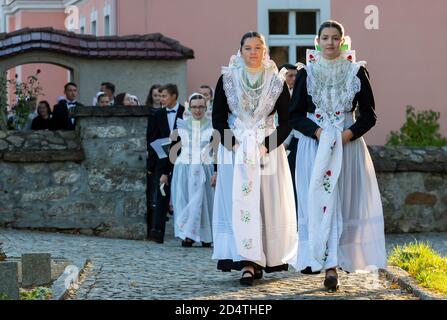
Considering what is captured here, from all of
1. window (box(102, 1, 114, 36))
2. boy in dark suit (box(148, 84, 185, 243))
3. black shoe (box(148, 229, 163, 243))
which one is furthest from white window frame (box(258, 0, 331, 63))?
black shoe (box(148, 229, 163, 243))

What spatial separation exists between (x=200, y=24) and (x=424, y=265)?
15045 mm

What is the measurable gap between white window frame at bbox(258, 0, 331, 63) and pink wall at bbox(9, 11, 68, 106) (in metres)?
8.36

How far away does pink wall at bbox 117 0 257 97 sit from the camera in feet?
80.8

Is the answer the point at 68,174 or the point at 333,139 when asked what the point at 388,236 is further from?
the point at 333,139

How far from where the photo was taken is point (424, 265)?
10.2 meters

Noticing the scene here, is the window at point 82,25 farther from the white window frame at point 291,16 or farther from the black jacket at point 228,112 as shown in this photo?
the black jacket at point 228,112

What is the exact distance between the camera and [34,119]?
18141 millimetres

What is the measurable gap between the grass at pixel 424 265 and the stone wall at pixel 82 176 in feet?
14.3

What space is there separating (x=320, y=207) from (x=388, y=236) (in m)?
6.02

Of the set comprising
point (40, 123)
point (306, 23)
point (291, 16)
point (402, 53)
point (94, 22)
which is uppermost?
point (94, 22)

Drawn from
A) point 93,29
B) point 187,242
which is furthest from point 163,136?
point 93,29

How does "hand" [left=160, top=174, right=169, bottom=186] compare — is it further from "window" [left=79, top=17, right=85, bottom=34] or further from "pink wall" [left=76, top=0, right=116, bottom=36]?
"window" [left=79, top=17, right=85, bottom=34]

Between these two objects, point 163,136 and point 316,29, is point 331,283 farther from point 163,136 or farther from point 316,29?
point 316,29
